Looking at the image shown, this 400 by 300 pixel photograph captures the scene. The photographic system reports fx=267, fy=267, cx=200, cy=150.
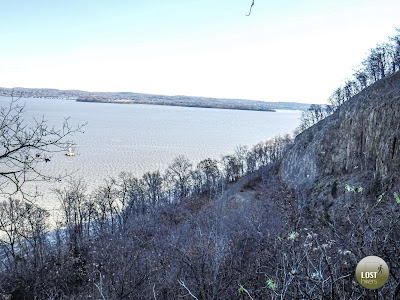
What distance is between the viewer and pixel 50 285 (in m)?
14.3

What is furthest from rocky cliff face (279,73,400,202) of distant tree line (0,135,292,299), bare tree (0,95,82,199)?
bare tree (0,95,82,199)

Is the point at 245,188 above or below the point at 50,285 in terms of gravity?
below

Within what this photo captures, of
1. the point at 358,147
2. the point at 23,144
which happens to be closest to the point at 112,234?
the point at 23,144

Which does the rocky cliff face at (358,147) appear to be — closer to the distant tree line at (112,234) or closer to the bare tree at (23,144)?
the distant tree line at (112,234)

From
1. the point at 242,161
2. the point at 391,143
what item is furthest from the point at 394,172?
the point at 242,161

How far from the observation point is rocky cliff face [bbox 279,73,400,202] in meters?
21.4

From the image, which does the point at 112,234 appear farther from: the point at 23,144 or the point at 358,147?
the point at 358,147

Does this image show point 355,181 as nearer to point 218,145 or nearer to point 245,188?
point 245,188

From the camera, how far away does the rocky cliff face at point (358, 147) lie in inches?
843

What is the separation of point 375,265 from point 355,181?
82.8 ft

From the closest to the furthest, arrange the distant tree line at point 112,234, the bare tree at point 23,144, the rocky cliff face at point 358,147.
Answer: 1. the bare tree at point 23,144
2. the distant tree line at point 112,234
3. the rocky cliff face at point 358,147

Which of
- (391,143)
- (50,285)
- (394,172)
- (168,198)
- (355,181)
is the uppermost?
(391,143)

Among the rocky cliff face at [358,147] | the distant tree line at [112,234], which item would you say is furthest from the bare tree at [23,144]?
the rocky cliff face at [358,147]

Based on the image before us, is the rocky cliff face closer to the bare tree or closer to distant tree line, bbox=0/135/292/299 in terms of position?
distant tree line, bbox=0/135/292/299
